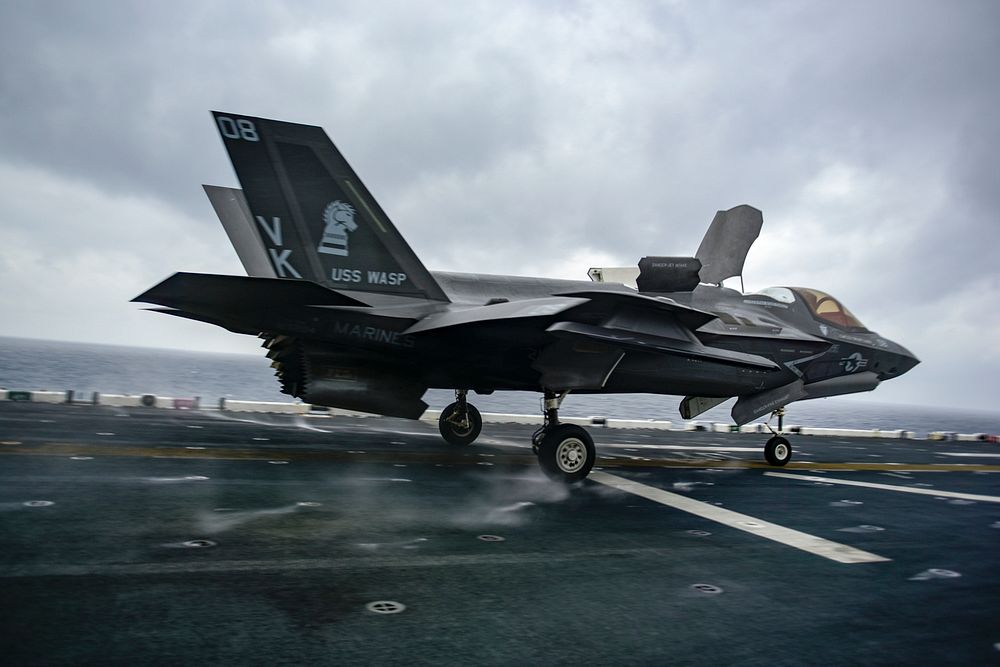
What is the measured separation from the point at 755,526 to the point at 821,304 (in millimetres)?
9034

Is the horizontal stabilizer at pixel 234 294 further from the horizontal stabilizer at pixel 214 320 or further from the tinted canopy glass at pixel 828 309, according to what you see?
the tinted canopy glass at pixel 828 309

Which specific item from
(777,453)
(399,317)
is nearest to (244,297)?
(399,317)

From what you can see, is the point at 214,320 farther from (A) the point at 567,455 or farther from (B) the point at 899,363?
(B) the point at 899,363

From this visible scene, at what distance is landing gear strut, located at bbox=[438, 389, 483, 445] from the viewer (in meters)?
14.0

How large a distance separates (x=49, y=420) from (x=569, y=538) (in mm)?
12952

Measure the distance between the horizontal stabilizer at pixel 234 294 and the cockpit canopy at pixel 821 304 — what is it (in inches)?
389

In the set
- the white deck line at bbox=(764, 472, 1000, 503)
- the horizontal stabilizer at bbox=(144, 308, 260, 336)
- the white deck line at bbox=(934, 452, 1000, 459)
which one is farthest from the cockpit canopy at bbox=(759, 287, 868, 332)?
the horizontal stabilizer at bbox=(144, 308, 260, 336)

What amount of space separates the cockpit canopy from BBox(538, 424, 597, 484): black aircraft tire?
6786mm

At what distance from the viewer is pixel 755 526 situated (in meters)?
7.04

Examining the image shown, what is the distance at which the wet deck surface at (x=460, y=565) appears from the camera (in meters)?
3.42

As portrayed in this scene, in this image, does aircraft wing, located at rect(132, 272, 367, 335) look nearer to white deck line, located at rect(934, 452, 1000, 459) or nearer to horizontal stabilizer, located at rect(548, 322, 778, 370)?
horizontal stabilizer, located at rect(548, 322, 778, 370)

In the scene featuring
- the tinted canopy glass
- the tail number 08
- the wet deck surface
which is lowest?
the wet deck surface

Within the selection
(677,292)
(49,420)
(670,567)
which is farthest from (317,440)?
(670,567)

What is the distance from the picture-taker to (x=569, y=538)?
238 inches
